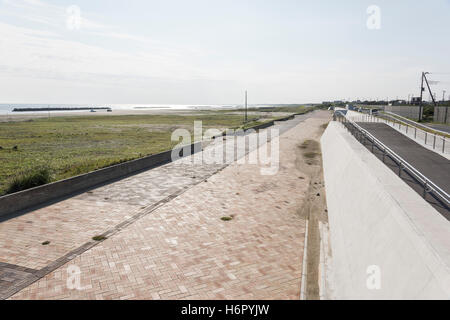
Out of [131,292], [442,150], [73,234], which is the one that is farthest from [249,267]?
[442,150]

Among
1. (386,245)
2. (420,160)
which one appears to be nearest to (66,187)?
(386,245)

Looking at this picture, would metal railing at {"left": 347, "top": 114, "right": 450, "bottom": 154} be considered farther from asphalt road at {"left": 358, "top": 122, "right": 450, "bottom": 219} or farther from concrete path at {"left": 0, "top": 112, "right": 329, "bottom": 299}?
concrete path at {"left": 0, "top": 112, "right": 329, "bottom": 299}

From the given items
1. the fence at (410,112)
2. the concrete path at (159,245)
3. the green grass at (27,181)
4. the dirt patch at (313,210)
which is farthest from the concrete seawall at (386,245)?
the fence at (410,112)

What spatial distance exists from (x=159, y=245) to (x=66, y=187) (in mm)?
6906

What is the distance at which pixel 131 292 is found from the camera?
18.9 ft

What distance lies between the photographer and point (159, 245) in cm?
779

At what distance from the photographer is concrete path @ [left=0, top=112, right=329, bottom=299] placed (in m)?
5.98

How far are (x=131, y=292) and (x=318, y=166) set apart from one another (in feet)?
50.7

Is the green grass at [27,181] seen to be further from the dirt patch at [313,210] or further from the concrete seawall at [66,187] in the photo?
the dirt patch at [313,210]

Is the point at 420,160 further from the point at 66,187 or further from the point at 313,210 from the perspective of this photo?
the point at 66,187

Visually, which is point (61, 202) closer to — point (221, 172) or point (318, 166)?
point (221, 172)

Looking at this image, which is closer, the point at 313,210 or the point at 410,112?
the point at 313,210

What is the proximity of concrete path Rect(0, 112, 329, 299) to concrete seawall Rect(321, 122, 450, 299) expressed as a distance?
131cm

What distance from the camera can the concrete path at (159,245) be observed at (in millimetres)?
5980
